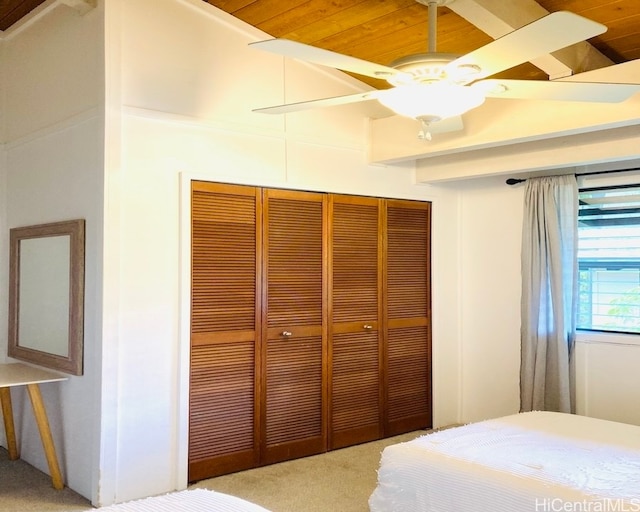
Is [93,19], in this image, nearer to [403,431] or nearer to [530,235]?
[530,235]

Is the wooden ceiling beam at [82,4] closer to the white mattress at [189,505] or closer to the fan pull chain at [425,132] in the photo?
the fan pull chain at [425,132]

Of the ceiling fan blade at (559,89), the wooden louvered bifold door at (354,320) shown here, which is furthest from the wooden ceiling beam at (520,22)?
the wooden louvered bifold door at (354,320)

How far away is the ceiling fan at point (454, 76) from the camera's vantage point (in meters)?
2.04

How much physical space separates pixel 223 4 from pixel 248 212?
1.21 meters

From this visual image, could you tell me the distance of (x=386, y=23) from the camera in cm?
349

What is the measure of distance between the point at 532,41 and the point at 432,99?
537 mm

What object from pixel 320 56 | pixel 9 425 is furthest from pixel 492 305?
pixel 9 425

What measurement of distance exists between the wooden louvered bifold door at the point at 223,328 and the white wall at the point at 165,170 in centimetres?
9

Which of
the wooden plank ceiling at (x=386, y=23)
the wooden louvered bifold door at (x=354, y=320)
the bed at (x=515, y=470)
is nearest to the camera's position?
the bed at (x=515, y=470)

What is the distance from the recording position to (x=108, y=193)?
3.29 metres

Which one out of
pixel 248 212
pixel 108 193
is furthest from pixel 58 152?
pixel 248 212

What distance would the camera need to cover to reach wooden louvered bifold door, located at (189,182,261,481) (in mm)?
3623

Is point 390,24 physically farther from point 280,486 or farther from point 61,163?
point 280,486

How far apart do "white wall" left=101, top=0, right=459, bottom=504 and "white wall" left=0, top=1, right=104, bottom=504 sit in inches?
5.1
